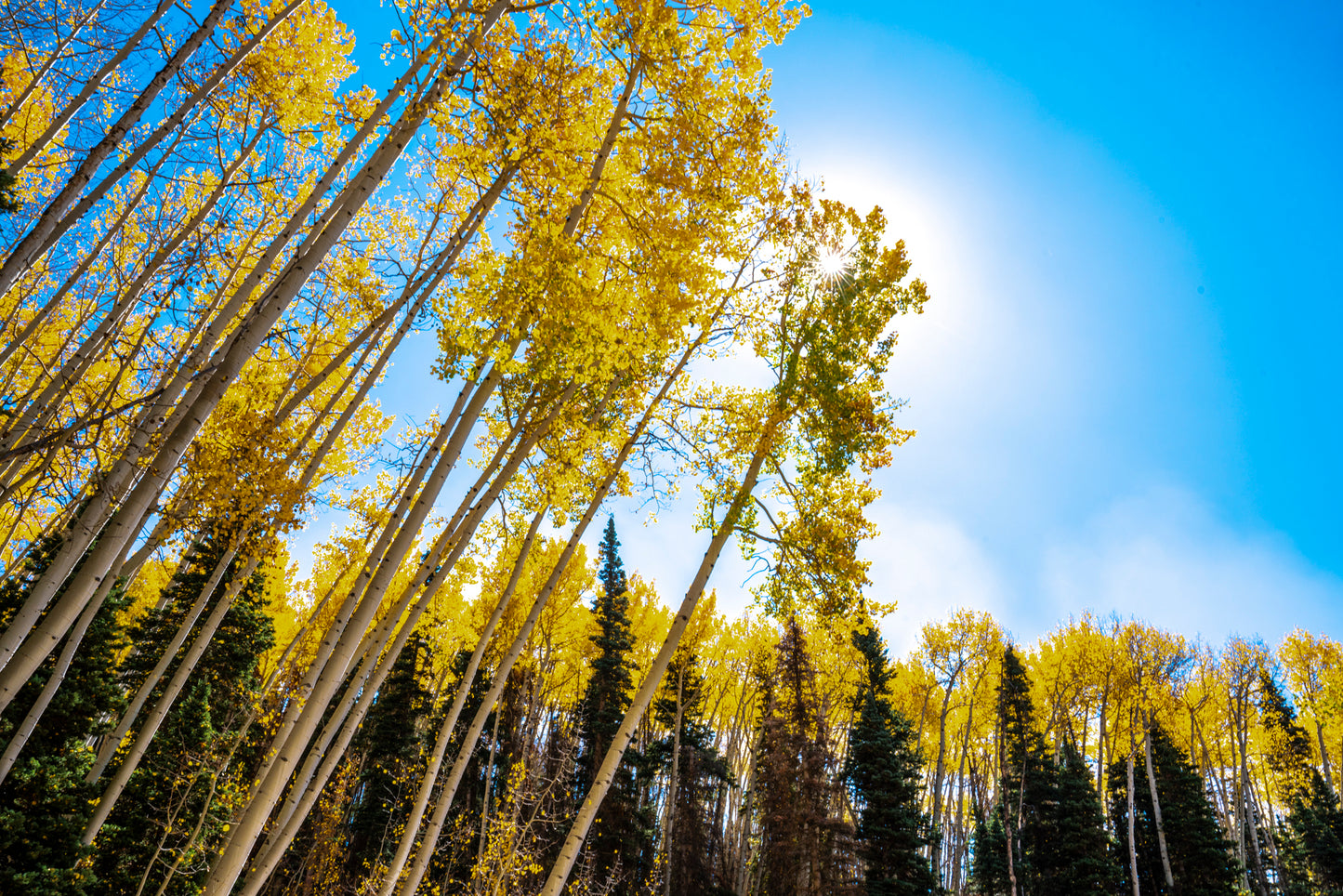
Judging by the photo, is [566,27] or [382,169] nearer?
[382,169]

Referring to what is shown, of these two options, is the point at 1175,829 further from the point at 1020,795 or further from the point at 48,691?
the point at 48,691

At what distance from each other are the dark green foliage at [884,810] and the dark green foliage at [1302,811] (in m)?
11.4

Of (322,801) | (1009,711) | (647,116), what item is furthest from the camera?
(1009,711)

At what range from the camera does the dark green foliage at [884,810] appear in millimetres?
14492

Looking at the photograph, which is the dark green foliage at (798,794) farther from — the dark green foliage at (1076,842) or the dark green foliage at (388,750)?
the dark green foliage at (388,750)

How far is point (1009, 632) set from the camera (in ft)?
70.4

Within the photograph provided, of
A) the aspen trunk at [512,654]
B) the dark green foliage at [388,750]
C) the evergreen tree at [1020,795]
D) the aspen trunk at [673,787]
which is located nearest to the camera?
the aspen trunk at [512,654]

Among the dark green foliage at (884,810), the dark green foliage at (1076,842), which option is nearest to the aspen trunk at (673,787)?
the dark green foliage at (884,810)

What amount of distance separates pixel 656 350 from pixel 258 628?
10629 mm

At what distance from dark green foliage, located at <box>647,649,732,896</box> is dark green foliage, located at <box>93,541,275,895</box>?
8933mm

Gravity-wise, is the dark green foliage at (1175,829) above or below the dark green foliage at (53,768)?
above

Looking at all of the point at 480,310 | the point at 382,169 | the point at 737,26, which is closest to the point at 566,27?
the point at 737,26

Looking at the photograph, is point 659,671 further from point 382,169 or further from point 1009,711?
point 1009,711

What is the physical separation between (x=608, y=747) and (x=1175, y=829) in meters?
16.4
